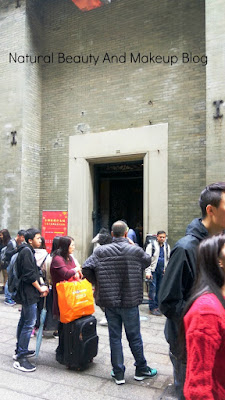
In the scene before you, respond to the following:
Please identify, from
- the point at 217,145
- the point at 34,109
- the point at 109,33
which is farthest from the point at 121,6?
the point at 217,145

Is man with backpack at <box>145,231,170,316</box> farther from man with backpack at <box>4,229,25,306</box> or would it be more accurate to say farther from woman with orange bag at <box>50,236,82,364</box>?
man with backpack at <box>4,229,25,306</box>

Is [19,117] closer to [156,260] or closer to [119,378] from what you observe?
[156,260]

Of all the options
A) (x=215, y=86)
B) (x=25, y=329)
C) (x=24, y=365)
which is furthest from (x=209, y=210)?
(x=215, y=86)

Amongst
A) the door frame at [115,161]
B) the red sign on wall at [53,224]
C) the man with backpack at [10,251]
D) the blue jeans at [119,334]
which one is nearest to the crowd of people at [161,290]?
the blue jeans at [119,334]

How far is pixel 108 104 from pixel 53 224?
3.81 meters

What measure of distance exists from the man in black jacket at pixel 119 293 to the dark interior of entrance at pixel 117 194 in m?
5.85

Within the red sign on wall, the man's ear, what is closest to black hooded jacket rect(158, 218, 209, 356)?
the man's ear

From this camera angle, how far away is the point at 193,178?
8.05 meters

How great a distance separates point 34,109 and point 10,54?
1781 millimetres

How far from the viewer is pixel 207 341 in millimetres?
1476

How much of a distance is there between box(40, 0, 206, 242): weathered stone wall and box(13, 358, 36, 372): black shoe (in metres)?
4.89

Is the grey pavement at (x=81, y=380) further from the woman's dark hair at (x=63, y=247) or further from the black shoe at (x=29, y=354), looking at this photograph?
the woman's dark hair at (x=63, y=247)

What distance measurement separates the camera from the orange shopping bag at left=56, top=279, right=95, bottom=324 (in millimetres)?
4109

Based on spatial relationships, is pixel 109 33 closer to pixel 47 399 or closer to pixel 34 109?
pixel 34 109
